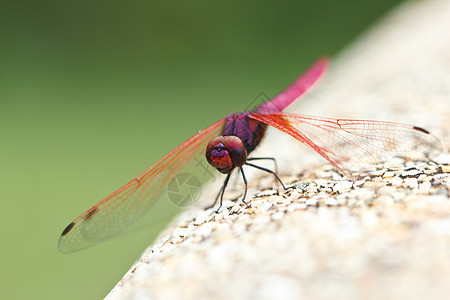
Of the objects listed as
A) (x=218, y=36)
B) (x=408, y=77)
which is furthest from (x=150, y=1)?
(x=408, y=77)

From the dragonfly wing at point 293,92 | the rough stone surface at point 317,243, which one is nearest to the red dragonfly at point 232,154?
the rough stone surface at point 317,243

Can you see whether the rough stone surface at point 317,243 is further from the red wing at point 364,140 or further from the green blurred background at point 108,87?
the green blurred background at point 108,87

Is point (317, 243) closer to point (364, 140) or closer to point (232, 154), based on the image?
point (232, 154)

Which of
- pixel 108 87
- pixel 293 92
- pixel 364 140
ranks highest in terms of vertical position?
pixel 108 87

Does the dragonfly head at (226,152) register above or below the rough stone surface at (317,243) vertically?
above

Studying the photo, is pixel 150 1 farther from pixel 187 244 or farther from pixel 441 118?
pixel 187 244

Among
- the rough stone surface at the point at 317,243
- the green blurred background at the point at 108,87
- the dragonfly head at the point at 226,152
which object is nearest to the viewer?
the rough stone surface at the point at 317,243

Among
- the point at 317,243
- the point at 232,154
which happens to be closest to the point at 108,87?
the point at 232,154

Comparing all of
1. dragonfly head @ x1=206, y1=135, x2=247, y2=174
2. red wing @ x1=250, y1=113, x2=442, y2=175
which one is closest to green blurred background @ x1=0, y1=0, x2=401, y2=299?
dragonfly head @ x1=206, y1=135, x2=247, y2=174
